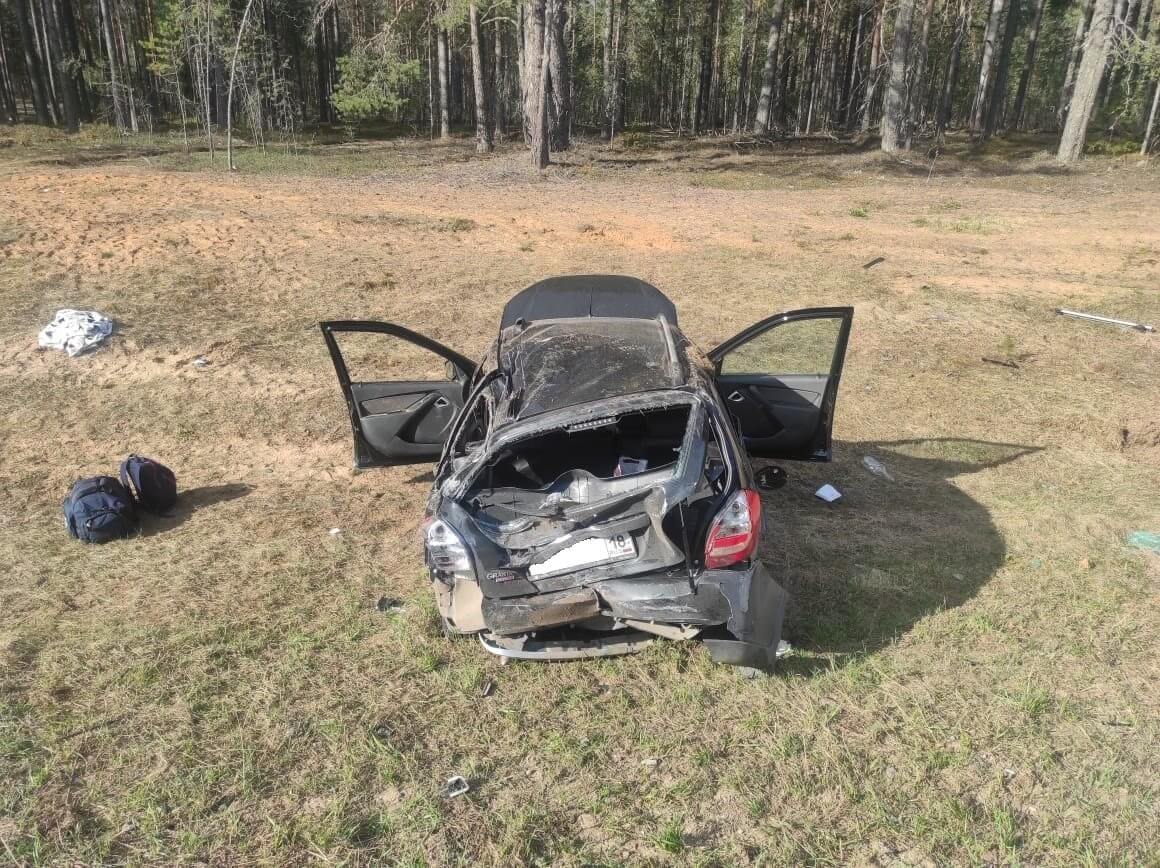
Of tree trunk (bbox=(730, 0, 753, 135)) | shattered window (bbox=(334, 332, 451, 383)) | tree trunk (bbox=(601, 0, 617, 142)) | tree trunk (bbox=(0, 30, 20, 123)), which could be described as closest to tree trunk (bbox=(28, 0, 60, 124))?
tree trunk (bbox=(0, 30, 20, 123))

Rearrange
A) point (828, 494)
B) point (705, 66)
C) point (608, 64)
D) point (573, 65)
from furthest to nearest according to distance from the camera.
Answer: point (573, 65), point (705, 66), point (608, 64), point (828, 494)

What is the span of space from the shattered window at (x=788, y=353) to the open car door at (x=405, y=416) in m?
3.69

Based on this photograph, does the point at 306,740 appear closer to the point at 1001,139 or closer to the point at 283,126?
the point at 283,126

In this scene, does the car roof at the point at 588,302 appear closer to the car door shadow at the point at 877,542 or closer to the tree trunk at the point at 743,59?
the car door shadow at the point at 877,542

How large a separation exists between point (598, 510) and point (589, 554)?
0.67 feet

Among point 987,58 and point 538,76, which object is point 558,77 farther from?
point 987,58

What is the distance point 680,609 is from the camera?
3379 mm

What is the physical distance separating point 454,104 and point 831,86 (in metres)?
20.7

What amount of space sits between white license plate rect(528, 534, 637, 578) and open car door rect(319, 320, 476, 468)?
2.06 metres

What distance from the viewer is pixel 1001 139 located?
99.6ft

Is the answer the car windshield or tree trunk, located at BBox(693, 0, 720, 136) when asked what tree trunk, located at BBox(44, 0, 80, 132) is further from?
the car windshield

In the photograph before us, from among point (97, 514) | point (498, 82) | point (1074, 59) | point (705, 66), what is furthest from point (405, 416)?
point (1074, 59)

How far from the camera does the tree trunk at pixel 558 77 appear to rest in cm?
2086

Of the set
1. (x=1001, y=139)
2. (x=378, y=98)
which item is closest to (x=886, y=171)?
(x=1001, y=139)
